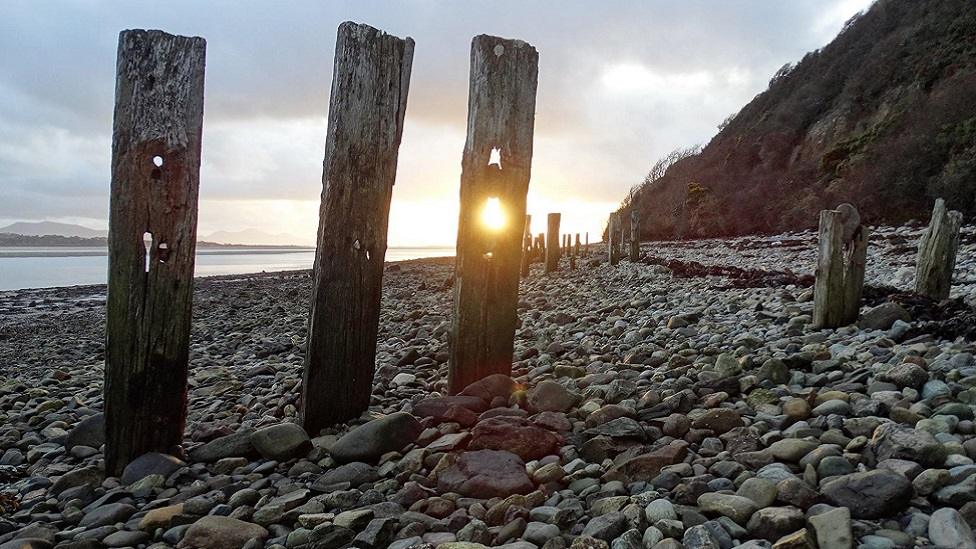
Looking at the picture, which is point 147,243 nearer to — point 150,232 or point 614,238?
point 150,232

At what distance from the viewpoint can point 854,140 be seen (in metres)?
30.2

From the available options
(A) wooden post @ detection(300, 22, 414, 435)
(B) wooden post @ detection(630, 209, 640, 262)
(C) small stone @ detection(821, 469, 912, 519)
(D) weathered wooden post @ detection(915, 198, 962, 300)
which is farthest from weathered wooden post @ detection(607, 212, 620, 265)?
(C) small stone @ detection(821, 469, 912, 519)

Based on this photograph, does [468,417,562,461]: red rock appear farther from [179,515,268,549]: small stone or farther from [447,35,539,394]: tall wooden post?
[179,515,268,549]: small stone

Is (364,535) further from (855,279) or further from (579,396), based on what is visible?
(855,279)

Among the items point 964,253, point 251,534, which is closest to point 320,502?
point 251,534

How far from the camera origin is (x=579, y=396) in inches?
169

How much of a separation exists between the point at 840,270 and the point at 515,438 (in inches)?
156

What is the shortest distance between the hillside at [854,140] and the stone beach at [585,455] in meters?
19.7

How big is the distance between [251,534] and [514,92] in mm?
3236

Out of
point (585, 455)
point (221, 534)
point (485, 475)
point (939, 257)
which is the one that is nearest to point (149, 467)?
point (221, 534)

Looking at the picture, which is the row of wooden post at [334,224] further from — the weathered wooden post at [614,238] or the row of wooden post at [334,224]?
the weathered wooden post at [614,238]

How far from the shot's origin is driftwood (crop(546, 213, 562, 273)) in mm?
20719

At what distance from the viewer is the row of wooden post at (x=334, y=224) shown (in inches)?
148

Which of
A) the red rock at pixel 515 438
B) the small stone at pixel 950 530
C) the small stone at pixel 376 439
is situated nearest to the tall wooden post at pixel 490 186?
the small stone at pixel 376 439
